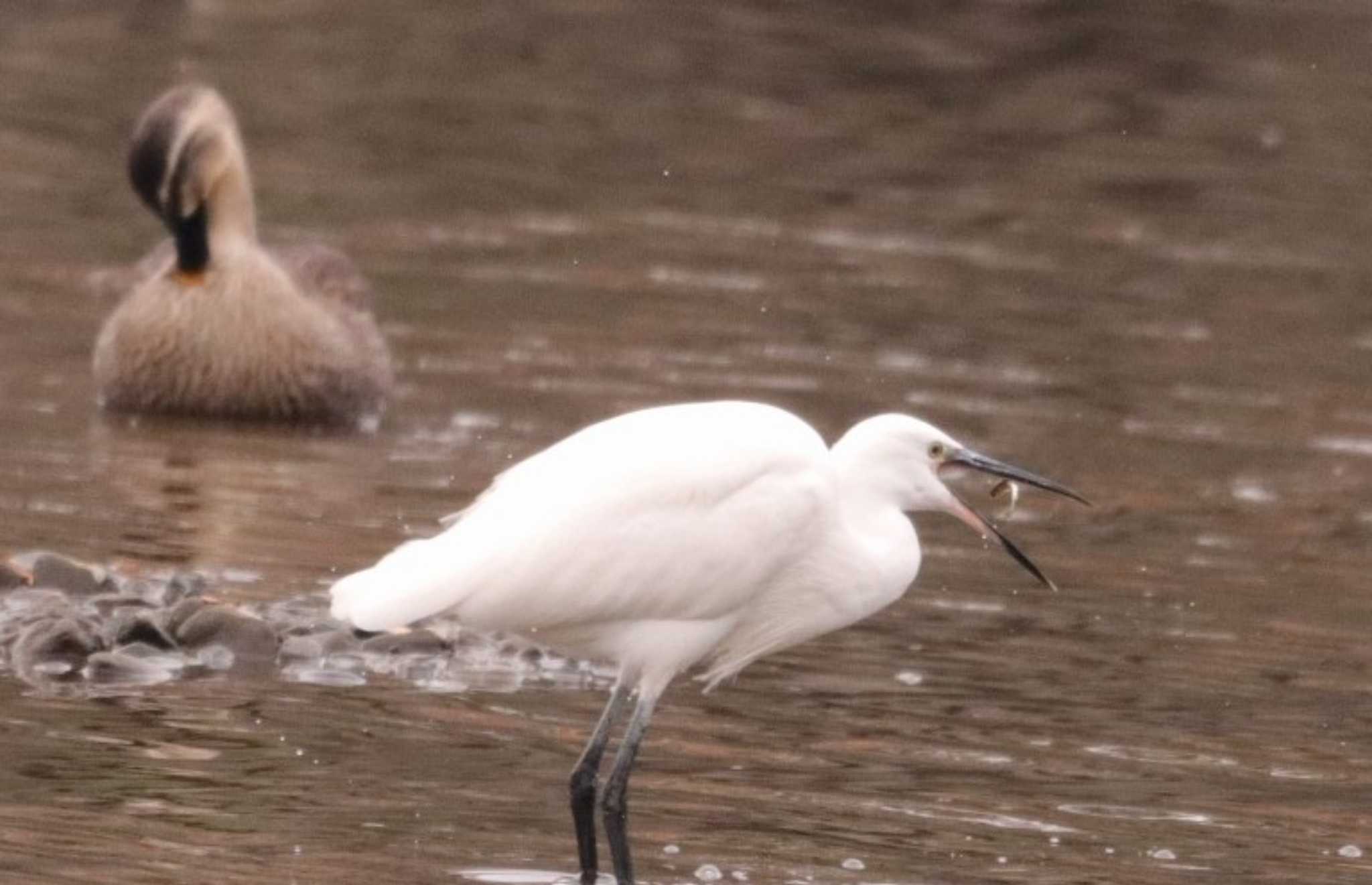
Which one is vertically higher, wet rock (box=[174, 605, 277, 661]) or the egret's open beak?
the egret's open beak

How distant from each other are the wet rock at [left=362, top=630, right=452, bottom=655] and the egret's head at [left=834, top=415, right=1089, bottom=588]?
2.26m

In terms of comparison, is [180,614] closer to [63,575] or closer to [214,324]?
[63,575]

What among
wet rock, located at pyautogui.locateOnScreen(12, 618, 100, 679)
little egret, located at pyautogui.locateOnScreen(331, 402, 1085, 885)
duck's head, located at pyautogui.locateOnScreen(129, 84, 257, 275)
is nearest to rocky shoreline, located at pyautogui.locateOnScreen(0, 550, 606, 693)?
wet rock, located at pyautogui.locateOnScreen(12, 618, 100, 679)

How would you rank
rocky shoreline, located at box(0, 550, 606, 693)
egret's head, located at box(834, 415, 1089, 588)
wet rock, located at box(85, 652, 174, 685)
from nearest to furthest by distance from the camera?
egret's head, located at box(834, 415, 1089, 588) < wet rock, located at box(85, 652, 174, 685) < rocky shoreline, located at box(0, 550, 606, 693)

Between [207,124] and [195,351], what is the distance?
3.47 ft

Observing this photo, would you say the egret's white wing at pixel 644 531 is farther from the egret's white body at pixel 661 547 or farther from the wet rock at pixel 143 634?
the wet rock at pixel 143 634

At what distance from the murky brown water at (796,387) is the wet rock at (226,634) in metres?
0.30

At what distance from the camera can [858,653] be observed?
11141 mm

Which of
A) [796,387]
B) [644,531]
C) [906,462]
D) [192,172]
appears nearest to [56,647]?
[644,531]

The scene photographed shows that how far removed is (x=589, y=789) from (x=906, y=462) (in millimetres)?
1226

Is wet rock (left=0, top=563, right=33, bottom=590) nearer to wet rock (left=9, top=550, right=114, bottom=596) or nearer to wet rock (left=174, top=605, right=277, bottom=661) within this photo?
wet rock (left=9, top=550, right=114, bottom=596)

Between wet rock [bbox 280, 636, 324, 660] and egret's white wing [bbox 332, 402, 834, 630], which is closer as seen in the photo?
egret's white wing [bbox 332, 402, 834, 630]

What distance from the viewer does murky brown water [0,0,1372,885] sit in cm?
899

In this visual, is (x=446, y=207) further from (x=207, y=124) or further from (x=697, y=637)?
(x=697, y=637)
